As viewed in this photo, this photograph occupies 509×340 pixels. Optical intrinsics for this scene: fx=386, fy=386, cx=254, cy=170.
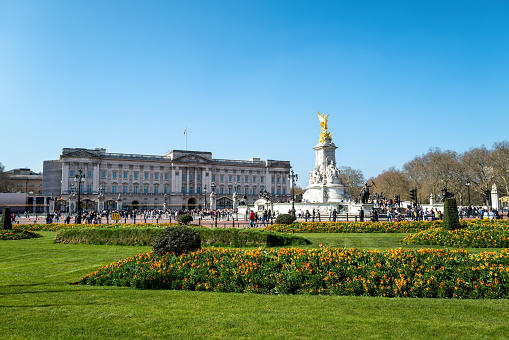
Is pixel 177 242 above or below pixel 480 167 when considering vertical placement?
below

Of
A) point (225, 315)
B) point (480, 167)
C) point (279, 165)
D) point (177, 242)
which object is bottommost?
point (225, 315)

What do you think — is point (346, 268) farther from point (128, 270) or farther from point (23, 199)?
point (23, 199)

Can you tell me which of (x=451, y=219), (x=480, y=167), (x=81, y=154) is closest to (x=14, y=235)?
(x=451, y=219)

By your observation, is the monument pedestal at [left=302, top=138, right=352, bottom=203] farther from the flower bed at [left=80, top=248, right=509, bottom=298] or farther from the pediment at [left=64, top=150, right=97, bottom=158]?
the pediment at [left=64, top=150, right=97, bottom=158]

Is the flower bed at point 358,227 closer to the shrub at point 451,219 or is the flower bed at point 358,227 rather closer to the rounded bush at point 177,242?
the shrub at point 451,219

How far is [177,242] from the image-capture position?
10.8 m

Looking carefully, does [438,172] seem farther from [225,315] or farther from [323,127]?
[225,315]

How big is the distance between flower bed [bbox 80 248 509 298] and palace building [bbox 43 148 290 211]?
76721mm

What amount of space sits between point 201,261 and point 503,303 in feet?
21.4

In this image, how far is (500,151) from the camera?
6150 cm

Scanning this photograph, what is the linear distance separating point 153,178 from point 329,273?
308 feet

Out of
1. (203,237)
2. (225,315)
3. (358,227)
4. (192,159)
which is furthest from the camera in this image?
(192,159)

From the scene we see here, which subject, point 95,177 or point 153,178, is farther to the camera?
point 153,178

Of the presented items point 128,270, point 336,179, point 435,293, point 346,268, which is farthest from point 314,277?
point 336,179
